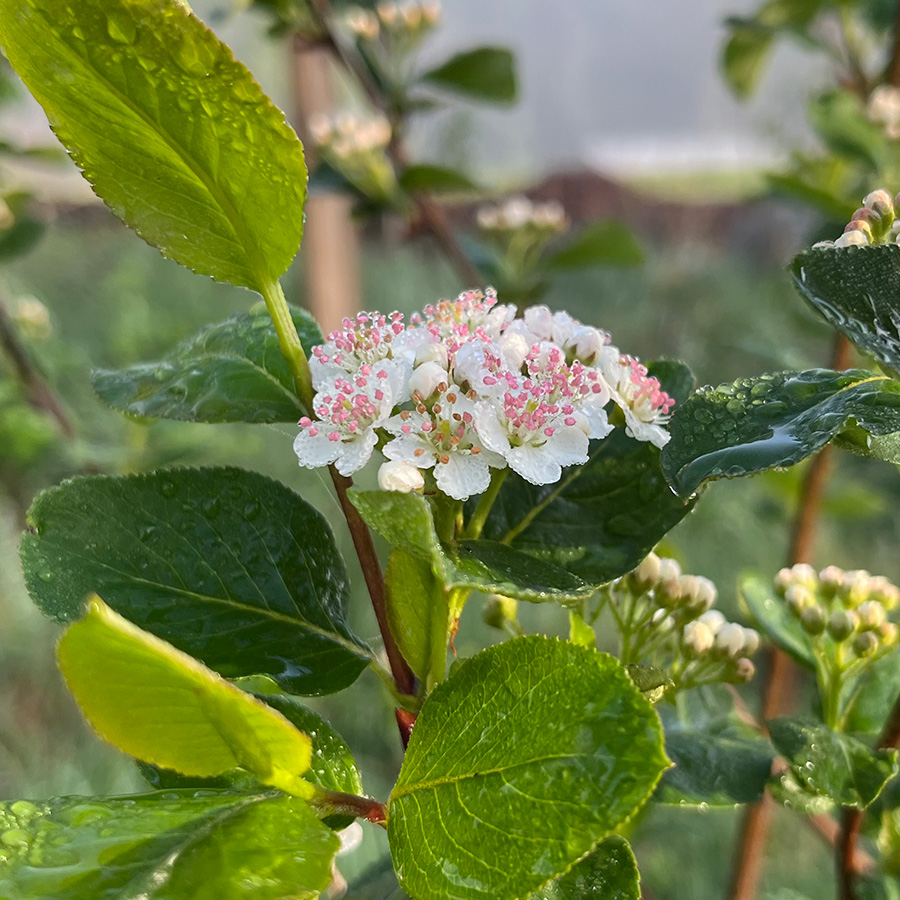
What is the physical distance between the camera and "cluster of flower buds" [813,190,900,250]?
407mm

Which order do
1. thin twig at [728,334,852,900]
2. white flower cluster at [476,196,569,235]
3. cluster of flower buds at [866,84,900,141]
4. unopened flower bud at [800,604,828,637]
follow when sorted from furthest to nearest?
1. white flower cluster at [476,196,569,235]
2. cluster of flower buds at [866,84,900,141]
3. thin twig at [728,334,852,900]
4. unopened flower bud at [800,604,828,637]

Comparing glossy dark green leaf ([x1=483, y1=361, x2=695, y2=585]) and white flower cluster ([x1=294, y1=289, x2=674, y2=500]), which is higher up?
white flower cluster ([x1=294, y1=289, x2=674, y2=500])

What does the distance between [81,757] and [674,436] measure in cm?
244

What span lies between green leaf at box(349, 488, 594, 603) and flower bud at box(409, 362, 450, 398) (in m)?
0.07

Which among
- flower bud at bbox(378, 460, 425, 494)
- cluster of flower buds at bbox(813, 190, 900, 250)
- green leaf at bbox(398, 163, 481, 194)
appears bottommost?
green leaf at bbox(398, 163, 481, 194)

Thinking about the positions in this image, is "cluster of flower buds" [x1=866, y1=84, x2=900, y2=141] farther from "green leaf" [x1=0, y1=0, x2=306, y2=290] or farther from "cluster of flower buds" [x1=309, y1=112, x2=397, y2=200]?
"green leaf" [x1=0, y1=0, x2=306, y2=290]

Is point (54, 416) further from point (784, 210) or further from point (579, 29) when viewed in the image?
point (784, 210)

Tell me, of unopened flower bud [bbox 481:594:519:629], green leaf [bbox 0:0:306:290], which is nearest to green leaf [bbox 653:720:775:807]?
unopened flower bud [bbox 481:594:519:629]

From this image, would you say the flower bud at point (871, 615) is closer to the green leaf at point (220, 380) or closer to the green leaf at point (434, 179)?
the green leaf at point (220, 380)

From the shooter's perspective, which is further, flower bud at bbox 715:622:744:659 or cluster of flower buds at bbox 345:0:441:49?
cluster of flower buds at bbox 345:0:441:49

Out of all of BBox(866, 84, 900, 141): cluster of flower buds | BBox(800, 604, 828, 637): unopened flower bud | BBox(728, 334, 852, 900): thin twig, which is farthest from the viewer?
BBox(866, 84, 900, 141): cluster of flower buds

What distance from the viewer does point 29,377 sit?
1.23 meters

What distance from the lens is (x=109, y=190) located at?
14.7 inches

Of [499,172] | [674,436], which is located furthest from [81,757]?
[499,172]
